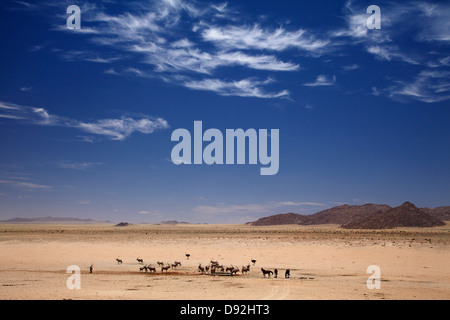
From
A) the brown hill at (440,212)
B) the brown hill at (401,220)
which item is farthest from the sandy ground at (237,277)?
the brown hill at (440,212)

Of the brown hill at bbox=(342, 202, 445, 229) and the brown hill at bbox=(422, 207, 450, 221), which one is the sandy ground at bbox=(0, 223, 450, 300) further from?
the brown hill at bbox=(422, 207, 450, 221)

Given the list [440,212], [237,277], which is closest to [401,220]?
[440,212]

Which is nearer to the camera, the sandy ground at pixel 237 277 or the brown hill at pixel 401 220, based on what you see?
the sandy ground at pixel 237 277

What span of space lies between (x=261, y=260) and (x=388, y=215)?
9420 centimetres

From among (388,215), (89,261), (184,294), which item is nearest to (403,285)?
(184,294)

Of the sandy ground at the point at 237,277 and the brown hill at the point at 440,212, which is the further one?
the brown hill at the point at 440,212

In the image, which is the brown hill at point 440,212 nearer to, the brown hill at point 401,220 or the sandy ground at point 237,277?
the brown hill at point 401,220

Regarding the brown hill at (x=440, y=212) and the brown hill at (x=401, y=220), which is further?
the brown hill at (x=440, y=212)

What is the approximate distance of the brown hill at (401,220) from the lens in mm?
108375

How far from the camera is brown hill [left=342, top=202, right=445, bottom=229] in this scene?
356 feet

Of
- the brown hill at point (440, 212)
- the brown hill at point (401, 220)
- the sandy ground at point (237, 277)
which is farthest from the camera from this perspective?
the brown hill at point (440, 212)

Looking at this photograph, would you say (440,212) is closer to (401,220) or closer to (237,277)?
(401,220)

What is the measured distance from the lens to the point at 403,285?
2056cm

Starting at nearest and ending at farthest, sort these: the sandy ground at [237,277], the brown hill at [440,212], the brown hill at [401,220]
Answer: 1. the sandy ground at [237,277]
2. the brown hill at [401,220]
3. the brown hill at [440,212]
